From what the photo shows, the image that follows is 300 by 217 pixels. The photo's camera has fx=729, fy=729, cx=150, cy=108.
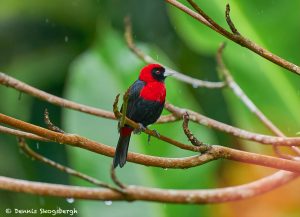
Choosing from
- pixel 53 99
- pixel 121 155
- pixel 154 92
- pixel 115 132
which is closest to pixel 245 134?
pixel 154 92

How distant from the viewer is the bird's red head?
2510 mm

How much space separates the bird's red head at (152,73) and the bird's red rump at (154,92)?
1.4 inches

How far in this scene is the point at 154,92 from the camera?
7.94 feet

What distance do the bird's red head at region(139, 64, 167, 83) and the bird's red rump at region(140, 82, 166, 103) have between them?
0.04 meters

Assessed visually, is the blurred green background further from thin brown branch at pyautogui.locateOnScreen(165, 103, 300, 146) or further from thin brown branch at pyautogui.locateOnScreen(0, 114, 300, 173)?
thin brown branch at pyautogui.locateOnScreen(0, 114, 300, 173)

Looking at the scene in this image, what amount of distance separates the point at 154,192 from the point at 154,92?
1.19 feet

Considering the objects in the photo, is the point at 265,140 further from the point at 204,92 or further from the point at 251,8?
the point at 204,92

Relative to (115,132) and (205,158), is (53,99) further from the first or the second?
(115,132)

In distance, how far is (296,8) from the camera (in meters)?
3.11

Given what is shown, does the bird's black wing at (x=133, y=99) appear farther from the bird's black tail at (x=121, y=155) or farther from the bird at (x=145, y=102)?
the bird's black tail at (x=121, y=155)

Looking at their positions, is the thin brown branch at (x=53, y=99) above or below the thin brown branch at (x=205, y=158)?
above

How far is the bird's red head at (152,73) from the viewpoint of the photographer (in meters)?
2.51

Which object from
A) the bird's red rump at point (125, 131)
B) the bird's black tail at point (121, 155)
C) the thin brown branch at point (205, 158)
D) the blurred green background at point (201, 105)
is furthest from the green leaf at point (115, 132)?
the thin brown branch at point (205, 158)

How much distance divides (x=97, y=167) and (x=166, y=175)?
1.07 feet
